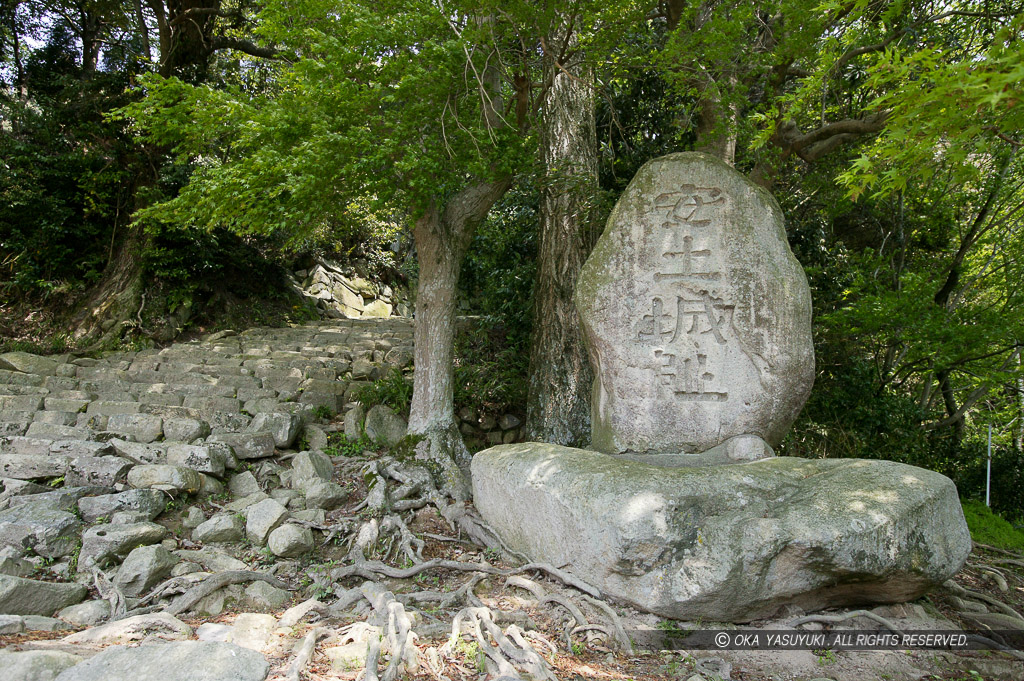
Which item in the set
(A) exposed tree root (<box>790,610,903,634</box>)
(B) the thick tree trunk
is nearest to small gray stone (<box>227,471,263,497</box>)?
(B) the thick tree trunk

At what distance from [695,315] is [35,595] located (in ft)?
18.2

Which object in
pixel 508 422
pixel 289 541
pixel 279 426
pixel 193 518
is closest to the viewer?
pixel 289 541

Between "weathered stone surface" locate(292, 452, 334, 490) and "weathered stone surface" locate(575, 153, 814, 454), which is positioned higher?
Result: "weathered stone surface" locate(575, 153, 814, 454)

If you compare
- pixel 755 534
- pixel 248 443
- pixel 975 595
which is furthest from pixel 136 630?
pixel 975 595

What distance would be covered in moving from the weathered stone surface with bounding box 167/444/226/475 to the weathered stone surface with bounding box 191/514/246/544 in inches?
35.2

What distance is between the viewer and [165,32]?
1253 centimetres

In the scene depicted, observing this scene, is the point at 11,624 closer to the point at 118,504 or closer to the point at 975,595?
the point at 118,504

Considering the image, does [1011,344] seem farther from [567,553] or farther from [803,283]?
[567,553]

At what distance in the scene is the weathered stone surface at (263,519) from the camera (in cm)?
554

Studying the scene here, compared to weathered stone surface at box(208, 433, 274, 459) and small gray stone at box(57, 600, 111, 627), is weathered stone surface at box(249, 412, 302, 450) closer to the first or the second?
weathered stone surface at box(208, 433, 274, 459)

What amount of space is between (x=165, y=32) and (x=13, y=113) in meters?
3.23

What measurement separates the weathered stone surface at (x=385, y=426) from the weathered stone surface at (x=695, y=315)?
9.72 feet

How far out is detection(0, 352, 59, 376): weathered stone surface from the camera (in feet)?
30.6

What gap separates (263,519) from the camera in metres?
5.63
